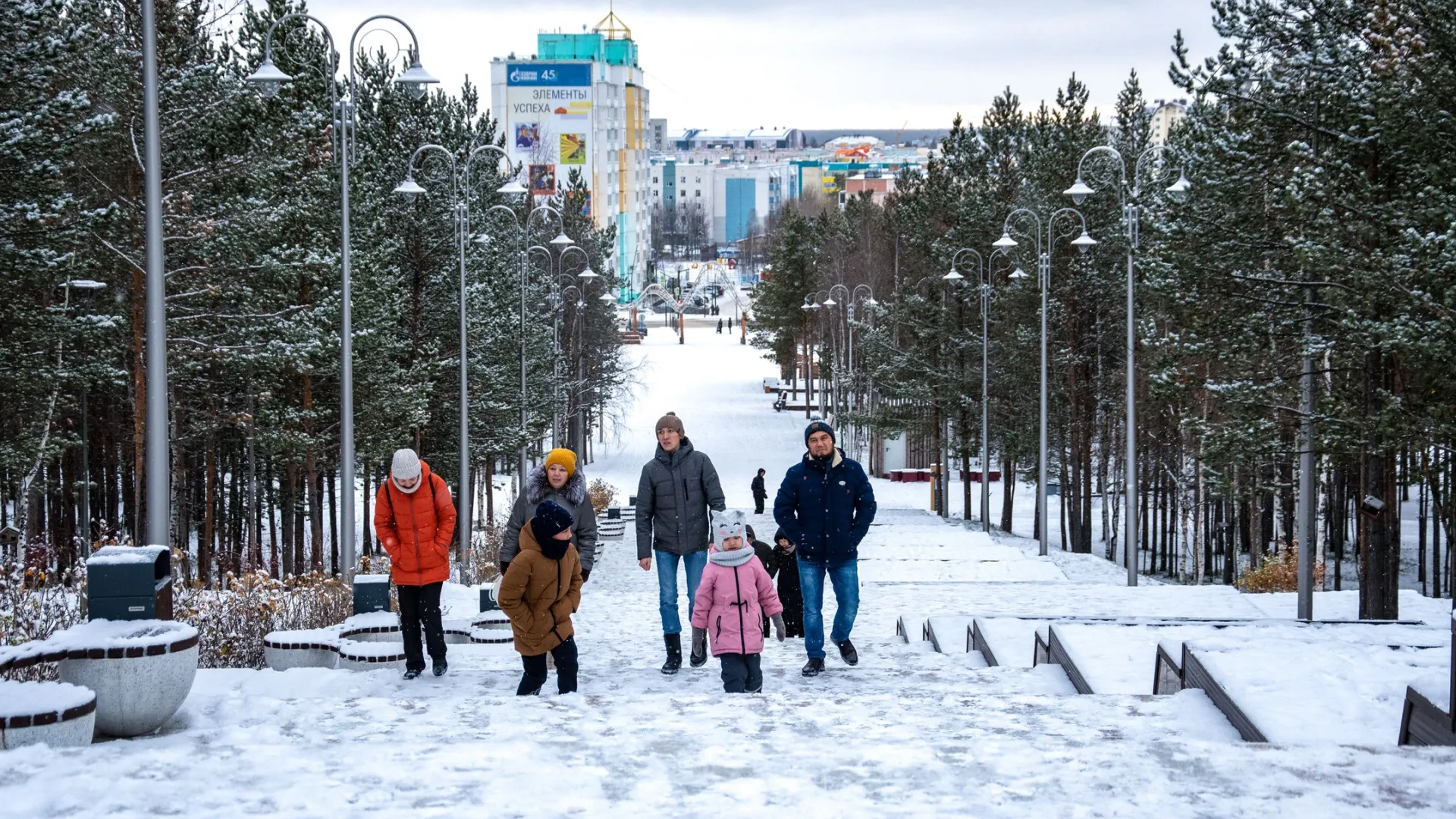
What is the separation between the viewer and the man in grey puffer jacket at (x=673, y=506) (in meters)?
10.7

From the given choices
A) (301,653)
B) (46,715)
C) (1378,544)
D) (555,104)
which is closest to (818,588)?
(301,653)

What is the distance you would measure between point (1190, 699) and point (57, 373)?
16.5 meters

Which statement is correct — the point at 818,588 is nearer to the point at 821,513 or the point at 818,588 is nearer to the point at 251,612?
the point at 821,513

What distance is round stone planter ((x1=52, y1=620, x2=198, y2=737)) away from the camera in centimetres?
700

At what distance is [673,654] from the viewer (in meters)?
10.5

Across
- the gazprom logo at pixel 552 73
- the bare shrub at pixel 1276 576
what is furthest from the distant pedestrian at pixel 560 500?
the gazprom logo at pixel 552 73

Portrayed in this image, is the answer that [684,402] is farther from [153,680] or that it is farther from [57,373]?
[153,680]

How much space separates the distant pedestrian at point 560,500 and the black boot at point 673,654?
0.80 metres

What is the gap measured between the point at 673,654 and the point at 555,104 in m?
153

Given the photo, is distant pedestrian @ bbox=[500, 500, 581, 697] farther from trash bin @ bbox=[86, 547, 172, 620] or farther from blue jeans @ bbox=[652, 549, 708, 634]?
trash bin @ bbox=[86, 547, 172, 620]

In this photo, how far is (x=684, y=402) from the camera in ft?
291

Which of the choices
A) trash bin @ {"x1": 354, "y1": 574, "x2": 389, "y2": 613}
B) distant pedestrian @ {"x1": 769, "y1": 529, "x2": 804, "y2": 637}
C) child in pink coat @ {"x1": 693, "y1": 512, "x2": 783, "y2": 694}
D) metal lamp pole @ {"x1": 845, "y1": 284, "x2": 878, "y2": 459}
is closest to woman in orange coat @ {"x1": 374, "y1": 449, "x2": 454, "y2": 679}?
child in pink coat @ {"x1": 693, "y1": 512, "x2": 783, "y2": 694}

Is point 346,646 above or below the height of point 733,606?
below

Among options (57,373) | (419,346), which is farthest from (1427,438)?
(419,346)
